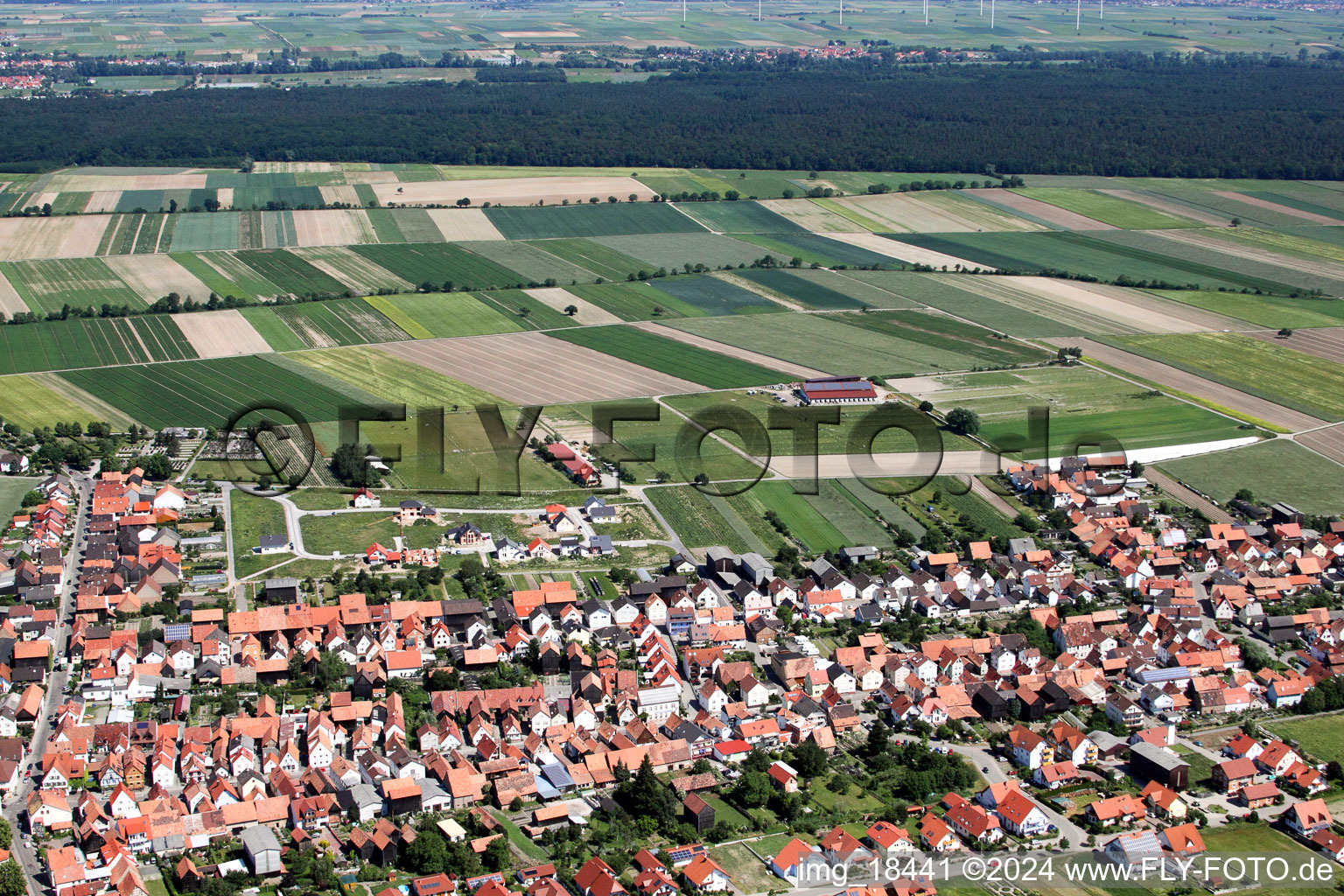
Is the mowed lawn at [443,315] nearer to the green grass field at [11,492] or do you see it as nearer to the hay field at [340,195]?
the green grass field at [11,492]

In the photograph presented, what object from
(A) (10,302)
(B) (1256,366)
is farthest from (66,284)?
(B) (1256,366)

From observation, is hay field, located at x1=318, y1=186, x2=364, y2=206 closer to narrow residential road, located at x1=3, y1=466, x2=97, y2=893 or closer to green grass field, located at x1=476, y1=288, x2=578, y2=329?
green grass field, located at x1=476, y1=288, x2=578, y2=329

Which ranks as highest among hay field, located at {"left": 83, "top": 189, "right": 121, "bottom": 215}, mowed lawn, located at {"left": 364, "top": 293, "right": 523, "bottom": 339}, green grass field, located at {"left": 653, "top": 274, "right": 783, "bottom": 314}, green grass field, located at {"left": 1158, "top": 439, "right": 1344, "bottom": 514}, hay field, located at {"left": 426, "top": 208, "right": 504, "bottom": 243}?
hay field, located at {"left": 83, "top": 189, "right": 121, "bottom": 215}

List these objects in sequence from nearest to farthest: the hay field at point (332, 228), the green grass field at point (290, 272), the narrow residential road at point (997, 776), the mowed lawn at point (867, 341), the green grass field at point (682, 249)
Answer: the narrow residential road at point (997, 776)
the mowed lawn at point (867, 341)
the green grass field at point (290, 272)
the green grass field at point (682, 249)
the hay field at point (332, 228)

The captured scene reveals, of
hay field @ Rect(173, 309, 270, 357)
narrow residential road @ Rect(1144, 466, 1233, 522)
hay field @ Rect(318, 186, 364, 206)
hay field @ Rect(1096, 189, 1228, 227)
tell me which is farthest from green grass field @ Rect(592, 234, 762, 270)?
narrow residential road @ Rect(1144, 466, 1233, 522)

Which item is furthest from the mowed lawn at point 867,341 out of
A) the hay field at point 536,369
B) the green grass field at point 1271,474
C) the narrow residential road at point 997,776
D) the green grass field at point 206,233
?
the narrow residential road at point 997,776

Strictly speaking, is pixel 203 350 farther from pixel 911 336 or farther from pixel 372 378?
pixel 911 336
